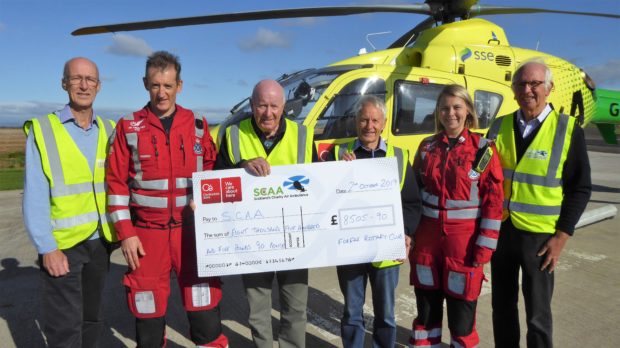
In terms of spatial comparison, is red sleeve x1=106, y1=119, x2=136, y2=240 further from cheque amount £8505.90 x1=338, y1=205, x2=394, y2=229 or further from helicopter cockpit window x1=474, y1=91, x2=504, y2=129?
helicopter cockpit window x1=474, y1=91, x2=504, y2=129

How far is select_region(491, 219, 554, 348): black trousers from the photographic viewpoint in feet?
8.18

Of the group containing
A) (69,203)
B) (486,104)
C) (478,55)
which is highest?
(478,55)

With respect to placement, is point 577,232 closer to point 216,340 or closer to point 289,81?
point 289,81

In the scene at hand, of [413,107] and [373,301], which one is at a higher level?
[413,107]

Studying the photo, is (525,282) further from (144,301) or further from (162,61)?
(162,61)

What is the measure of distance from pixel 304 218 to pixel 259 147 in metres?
0.51

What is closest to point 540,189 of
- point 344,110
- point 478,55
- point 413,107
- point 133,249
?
point 133,249

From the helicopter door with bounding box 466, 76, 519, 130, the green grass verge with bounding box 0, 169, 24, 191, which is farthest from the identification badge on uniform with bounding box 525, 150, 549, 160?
the green grass verge with bounding box 0, 169, 24, 191

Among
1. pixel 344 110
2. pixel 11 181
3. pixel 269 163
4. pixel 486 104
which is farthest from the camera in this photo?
pixel 11 181

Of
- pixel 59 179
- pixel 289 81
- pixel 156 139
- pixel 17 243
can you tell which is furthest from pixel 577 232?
pixel 17 243

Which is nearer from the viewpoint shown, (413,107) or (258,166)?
(258,166)

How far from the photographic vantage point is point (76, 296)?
2443 millimetres

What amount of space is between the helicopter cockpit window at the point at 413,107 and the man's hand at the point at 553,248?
2698 mm

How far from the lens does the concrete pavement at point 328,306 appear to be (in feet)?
11.0
